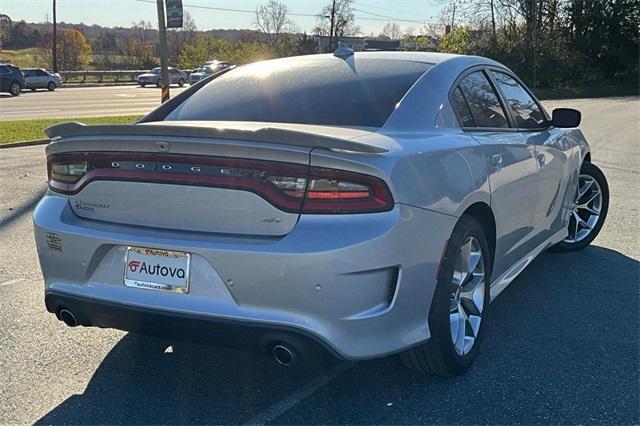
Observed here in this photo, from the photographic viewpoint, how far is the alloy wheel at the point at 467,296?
320 centimetres

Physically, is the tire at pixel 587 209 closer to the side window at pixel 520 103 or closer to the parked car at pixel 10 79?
the side window at pixel 520 103

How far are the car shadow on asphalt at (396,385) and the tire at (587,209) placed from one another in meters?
1.58

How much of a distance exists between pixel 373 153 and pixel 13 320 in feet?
8.52

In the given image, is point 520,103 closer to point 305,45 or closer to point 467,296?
point 467,296

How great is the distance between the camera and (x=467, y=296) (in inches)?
132

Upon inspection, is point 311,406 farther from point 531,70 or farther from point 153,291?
point 531,70

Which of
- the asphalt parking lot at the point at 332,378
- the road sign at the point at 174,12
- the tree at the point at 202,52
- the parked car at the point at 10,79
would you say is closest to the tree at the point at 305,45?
the tree at the point at 202,52

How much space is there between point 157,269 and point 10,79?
36.0 m

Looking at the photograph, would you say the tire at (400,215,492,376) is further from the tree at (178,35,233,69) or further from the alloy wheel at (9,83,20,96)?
the tree at (178,35,233,69)

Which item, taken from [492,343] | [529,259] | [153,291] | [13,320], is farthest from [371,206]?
[13,320]

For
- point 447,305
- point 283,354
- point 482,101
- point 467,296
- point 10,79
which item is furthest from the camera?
point 10,79

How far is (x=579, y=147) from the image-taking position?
17.0ft

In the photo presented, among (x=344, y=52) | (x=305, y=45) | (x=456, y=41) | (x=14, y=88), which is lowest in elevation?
(x=14, y=88)

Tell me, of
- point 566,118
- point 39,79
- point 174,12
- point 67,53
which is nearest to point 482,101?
point 566,118
